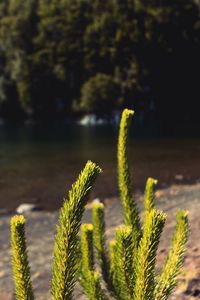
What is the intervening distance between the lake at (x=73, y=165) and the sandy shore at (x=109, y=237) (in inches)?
85.1

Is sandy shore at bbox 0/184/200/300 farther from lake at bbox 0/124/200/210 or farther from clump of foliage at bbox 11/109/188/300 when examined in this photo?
clump of foliage at bbox 11/109/188/300

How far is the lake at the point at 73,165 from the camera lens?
80.8ft

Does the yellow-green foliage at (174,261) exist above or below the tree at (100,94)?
below

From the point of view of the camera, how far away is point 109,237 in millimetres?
13891

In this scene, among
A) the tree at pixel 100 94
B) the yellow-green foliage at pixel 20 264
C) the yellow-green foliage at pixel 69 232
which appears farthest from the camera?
the tree at pixel 100 94

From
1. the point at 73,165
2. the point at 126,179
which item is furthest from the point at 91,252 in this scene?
the point at 73,165

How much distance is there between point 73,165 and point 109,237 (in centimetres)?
1891

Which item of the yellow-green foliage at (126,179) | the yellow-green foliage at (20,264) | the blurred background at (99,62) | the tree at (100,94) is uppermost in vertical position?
the blurred background at (99,62)

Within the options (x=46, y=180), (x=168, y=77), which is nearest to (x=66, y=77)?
(x=168, y=77)

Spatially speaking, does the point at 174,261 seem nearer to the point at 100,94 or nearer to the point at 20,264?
the point at 20,264

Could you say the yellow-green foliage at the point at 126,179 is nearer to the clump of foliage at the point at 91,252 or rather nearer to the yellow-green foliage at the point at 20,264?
the clump of foliage at the point at 91,252

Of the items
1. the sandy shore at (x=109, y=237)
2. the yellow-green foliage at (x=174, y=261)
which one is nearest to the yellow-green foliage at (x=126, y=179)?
the yellow-green foliage at (x=174, y=261)

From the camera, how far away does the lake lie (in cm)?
2464

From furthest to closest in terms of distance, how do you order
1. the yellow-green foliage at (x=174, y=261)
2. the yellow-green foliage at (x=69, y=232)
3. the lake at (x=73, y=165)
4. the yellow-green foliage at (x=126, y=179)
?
the lake at (x=73, y=165)
the yellow-green foliage at (x=126, y=179)
the yellow-green foliage at (x=174, y=261)
the yellow-green foliage at (x=69, y=232)
